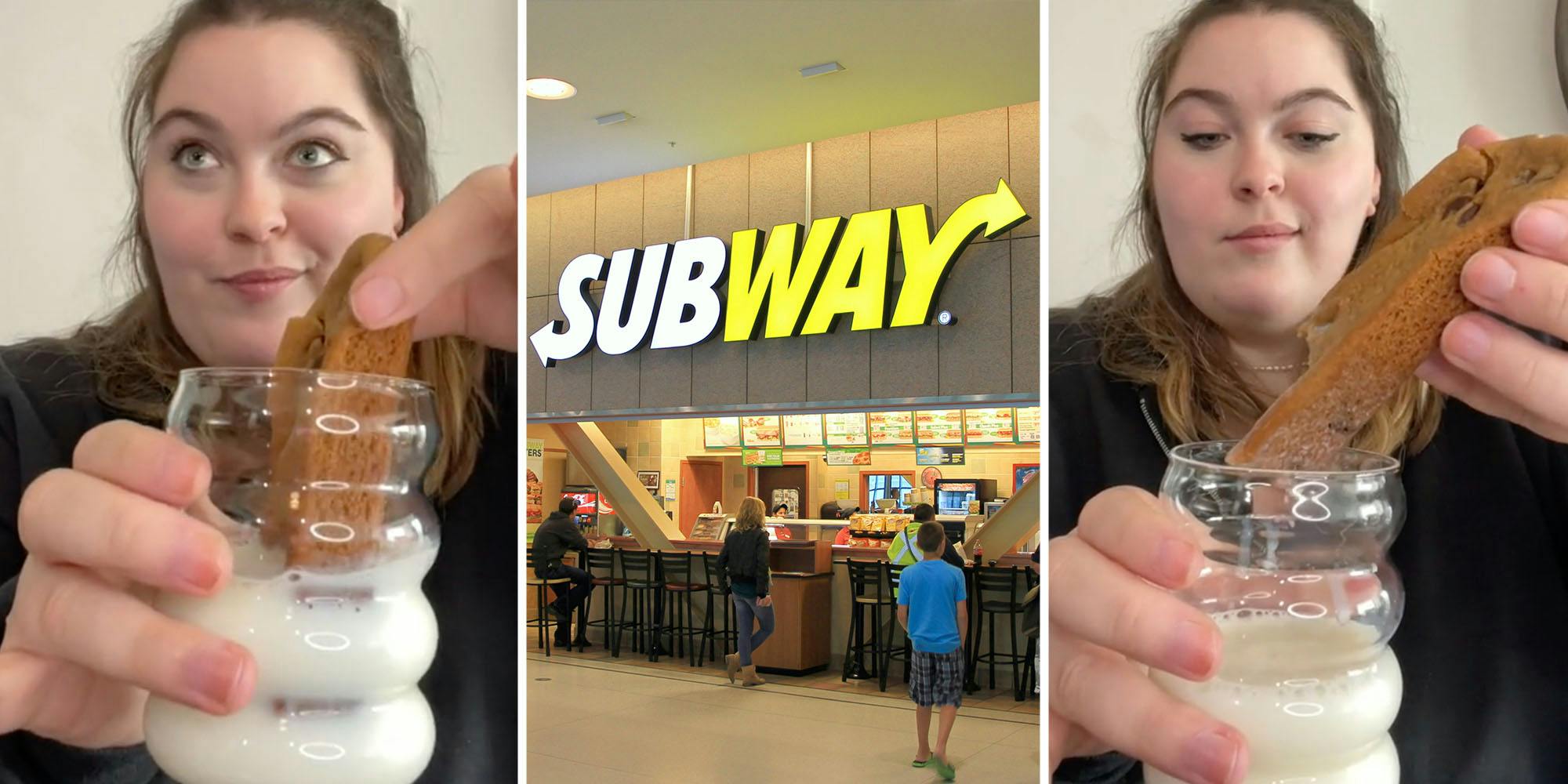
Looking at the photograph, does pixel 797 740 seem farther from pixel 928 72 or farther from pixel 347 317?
pixel 347 317

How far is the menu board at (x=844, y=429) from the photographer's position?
3.11 metres

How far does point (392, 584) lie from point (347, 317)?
0.48 ft

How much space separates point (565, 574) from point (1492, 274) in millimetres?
1576

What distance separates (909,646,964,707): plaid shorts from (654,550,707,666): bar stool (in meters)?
0.69

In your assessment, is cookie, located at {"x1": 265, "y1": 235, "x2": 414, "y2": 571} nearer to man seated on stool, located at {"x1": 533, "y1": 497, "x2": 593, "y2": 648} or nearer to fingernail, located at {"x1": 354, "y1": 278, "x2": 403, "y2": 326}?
fingernail, located at {"x1": 354, "y1": 278, "x2": 403, "y2": 326}

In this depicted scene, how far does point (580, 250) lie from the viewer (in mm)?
2359

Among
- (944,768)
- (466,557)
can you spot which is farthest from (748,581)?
(466,557)

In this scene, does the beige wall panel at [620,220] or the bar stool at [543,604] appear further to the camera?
the beige wall panel at [620,220]

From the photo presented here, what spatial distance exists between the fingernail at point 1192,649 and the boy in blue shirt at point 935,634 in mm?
1578

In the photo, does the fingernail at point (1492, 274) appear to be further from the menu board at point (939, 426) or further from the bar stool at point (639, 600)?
the menu board at point (939, 426)

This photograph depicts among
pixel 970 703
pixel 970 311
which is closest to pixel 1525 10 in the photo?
pixel 970 703

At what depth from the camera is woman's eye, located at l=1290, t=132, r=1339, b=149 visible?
522mm

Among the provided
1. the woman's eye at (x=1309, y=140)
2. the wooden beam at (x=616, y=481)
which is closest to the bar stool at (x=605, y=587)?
the wooden beam at (x=616, y=481)

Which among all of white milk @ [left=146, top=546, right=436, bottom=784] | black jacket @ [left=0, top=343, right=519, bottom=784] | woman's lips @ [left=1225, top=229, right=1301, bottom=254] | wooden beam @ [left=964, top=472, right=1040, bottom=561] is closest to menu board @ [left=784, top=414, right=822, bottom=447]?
wooden beam @ [left=964, top=472, right=1040, bottom=561]
